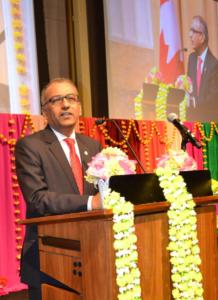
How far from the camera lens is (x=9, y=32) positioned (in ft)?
13.0

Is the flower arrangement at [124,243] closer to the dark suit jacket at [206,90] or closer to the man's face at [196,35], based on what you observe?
the dark suit jacket at [206,90]

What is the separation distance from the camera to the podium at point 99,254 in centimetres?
160

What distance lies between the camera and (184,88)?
225 inches

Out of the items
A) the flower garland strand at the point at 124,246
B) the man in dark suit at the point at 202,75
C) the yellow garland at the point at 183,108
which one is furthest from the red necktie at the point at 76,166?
the man in dark suit at the point at 202,75

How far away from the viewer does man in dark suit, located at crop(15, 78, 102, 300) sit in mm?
1904

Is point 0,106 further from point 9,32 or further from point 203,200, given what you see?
point 203,200

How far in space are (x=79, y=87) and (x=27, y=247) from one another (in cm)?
310

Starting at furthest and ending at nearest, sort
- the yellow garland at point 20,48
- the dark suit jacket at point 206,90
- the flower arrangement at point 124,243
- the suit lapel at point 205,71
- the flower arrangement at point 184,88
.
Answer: the suit lapel at point 205,71
the dark suit jacket at point 206,90
the flower arrangement at point 184,88
the yellow garland at point 20,48
the flower arrangement at point 124,243

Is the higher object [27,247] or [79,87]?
[79,87]

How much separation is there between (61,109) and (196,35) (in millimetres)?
4152

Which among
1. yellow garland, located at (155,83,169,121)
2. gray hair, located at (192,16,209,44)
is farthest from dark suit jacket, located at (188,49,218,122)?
yellow garland, located at (155,83,169,121)

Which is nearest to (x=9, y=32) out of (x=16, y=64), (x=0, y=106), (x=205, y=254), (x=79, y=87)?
(x=16, y=64)

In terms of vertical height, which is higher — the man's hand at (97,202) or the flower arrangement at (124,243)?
the man's hand at (97,202)

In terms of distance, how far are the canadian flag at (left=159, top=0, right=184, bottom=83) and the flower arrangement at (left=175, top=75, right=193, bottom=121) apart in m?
0.08
